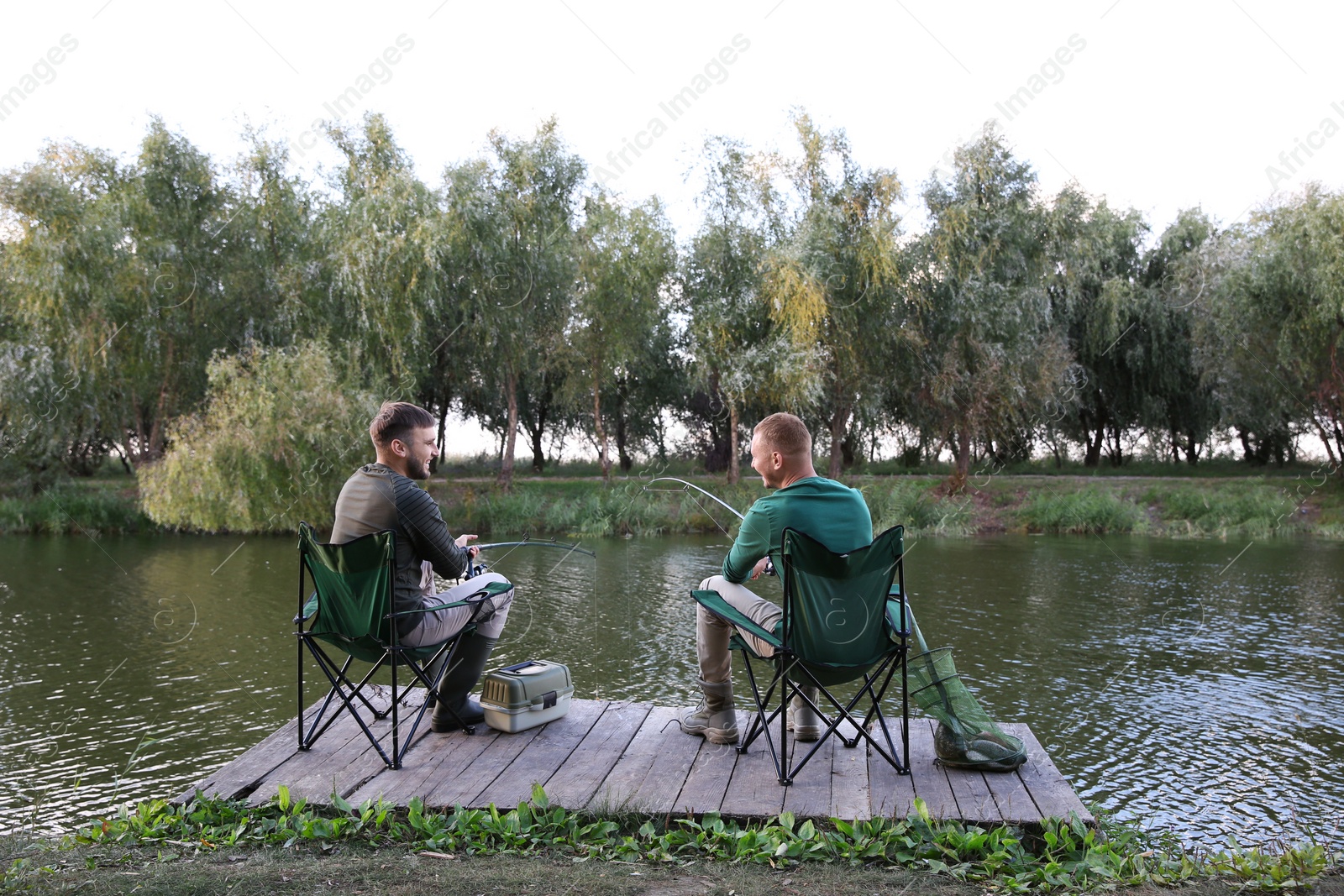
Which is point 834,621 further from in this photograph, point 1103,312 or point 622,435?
point 622,435

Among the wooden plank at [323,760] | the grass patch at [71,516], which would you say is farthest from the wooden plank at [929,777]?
the grass patch at [71,516]

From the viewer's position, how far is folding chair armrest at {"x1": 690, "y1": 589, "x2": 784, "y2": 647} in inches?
158

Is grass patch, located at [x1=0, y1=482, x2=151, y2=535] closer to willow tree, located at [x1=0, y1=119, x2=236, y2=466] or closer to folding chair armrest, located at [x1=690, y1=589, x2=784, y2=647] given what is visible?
willow tree, located at [x1=0, y1=119, x2=236, y2=466]

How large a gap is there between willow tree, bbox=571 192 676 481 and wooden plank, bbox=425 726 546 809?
19361 mm

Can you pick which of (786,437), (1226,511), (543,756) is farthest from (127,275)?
(1226,511)

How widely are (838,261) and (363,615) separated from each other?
1935 centimetres

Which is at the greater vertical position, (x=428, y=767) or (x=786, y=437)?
(x=786, y=437)

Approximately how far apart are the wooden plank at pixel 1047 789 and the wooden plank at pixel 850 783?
598 millimetres

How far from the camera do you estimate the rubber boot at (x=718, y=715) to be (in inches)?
172

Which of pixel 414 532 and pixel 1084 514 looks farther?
pixel 1084 514

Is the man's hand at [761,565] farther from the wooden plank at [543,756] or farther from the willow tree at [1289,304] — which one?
the willow tree at [1289,304]

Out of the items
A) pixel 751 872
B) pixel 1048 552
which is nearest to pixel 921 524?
pixel 1048 552

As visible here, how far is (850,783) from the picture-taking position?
3.88 metres

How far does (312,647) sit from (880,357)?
20.4 meters
